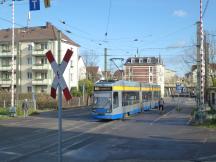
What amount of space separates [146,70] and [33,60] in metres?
69.9

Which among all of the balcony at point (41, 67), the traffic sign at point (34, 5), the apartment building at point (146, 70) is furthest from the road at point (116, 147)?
the apartment building at point (146, 70)

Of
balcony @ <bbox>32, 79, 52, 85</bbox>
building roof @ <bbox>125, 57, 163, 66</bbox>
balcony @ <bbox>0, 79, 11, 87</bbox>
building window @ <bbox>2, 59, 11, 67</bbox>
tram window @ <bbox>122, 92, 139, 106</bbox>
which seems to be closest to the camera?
tram window @ <bbox>122, 92, 139, 106</bbox>

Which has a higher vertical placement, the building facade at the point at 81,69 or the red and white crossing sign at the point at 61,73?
the building facade at the point at 81,69

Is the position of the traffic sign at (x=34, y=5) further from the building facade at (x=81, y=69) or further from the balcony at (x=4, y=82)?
the building facade at (x=81, y=69)

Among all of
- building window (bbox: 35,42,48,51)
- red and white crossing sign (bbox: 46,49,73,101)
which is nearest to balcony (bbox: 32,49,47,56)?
building window (bbox: 35,42,48,51)

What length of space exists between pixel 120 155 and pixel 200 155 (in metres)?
2.96

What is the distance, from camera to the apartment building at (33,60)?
87938 mm

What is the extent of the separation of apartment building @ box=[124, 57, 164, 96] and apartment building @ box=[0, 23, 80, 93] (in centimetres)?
5875

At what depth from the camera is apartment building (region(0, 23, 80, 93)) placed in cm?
8794

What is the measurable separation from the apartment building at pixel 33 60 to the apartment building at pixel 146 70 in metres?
58.8

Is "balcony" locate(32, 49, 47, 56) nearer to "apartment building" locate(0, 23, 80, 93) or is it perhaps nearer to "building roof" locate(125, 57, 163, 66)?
"apartment building" locate(0, 23, 80, 93)

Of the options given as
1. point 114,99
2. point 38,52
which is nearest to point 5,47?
point 38,52

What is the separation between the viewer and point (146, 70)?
6029 inches

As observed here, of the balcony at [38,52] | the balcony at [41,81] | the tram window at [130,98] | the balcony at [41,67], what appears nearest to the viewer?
the tram window at [130,98]
